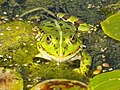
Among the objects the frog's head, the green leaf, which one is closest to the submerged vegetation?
the green leaf

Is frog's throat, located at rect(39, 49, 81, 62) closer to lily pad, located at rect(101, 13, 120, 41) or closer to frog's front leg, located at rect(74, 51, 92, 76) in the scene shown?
frog's front leg, located at rect(74, 51, 92, 76)

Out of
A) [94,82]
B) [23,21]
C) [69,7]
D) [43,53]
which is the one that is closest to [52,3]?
[69,7]

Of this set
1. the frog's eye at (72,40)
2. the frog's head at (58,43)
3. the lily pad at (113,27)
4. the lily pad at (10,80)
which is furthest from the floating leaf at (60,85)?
the lily pad at (113,27)

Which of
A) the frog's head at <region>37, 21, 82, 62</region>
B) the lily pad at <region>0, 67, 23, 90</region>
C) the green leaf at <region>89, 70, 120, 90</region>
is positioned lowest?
the lily pad at <region>0, 67, 23, 90</region>

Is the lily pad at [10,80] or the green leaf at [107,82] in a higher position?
the green leaf at [107,82]

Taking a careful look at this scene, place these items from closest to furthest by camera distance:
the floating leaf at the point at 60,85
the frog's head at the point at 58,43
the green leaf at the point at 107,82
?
the green leaf at the point at 107,82
the floating leaf at the point at 60,85
the frog's head at the point at 58,43

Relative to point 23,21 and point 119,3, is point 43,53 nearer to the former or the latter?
point 23,21

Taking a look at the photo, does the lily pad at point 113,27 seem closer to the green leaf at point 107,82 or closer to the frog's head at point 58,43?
the frog's head at point 58,43
